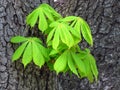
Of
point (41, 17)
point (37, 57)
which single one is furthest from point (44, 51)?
point (41, 17)

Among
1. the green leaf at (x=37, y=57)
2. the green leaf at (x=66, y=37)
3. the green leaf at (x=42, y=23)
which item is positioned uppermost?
the green leaf at (x=42, y=23)

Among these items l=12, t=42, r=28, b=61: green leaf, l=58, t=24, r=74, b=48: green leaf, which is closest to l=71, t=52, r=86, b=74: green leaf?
l=58, t=24, r=74, b=48: green leaf

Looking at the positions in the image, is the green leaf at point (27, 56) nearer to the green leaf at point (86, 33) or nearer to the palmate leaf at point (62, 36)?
the palmate leaf at point (62, 36)

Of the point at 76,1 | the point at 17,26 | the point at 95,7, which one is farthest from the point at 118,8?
the point at 17,26

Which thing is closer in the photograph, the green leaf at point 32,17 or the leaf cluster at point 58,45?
the leaf cluster at point 58,45

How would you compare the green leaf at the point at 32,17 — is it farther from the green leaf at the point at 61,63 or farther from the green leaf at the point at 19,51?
the green leaf at the point at 61,63

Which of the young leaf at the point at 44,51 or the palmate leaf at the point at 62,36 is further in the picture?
the young leaf at the point at 44,51

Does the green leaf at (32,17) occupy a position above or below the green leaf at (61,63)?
above

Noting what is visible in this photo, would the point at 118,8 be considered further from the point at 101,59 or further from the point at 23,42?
the point at 23,42

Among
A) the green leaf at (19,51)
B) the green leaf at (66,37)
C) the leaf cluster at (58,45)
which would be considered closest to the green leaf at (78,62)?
the leaf cluster at (58,45)
